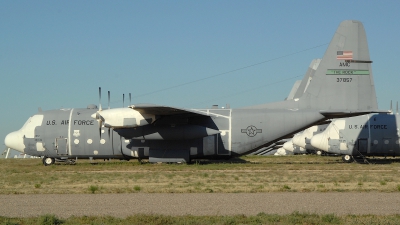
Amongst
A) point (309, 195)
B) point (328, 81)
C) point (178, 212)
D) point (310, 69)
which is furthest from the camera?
point (310, 69)

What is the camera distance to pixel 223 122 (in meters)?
30.8

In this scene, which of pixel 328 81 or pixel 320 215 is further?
pixel 328 81

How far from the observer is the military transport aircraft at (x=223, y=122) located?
29969mm

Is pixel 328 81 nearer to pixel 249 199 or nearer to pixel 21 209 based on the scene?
pixel 249 199

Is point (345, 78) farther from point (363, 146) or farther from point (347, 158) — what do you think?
point (347, 158)

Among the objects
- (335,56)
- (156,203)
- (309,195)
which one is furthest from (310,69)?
(156,203)

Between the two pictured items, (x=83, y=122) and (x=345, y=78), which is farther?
(x=83, y=122)

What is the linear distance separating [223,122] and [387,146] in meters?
12.7

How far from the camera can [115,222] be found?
11.6 meters

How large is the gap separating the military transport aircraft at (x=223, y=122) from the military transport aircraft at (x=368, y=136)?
651 cm

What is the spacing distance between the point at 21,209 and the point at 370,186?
485 inches

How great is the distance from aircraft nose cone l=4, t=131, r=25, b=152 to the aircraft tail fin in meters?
17.2

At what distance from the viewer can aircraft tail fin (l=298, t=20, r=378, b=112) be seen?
99.2 feet

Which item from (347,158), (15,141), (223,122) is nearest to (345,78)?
(223,122)
